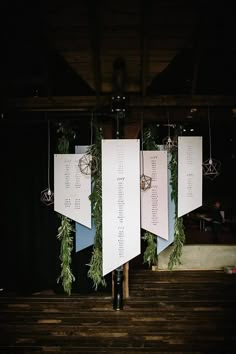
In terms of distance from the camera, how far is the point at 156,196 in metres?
5.53

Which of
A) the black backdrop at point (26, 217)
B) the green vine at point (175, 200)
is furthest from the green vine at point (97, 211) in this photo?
the green vine at point (175, 200)

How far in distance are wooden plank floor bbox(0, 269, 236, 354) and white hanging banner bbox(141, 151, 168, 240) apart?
1206mm

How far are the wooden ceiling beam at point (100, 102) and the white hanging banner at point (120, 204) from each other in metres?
0.73

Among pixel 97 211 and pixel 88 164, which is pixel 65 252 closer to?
pixel 97 211

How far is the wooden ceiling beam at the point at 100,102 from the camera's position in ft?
17.3

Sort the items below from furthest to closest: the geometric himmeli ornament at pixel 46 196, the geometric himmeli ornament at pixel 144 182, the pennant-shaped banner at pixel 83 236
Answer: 1. the pennant-shaped banner at pixel 83 236
2. the geometric himmeli ornament at pixel 46 196
3. the geometric himmeli ornament at pixel 144 182

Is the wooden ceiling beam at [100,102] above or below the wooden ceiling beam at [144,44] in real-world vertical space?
below

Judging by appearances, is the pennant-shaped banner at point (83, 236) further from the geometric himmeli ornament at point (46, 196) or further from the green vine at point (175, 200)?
the green vine at point (175, 200)

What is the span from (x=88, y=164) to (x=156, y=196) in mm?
1166

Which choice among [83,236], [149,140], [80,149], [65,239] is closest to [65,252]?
[65,239]

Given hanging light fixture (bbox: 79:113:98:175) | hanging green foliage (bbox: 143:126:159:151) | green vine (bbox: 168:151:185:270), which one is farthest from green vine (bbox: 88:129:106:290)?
green vine (bbox: 168:151:185:270)

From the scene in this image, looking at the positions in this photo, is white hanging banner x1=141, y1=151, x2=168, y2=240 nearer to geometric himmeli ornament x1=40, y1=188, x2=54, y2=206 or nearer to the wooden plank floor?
the wooden plank floor

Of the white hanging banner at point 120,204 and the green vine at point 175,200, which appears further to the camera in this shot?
the green vine at point 175,200

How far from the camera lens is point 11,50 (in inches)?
224
